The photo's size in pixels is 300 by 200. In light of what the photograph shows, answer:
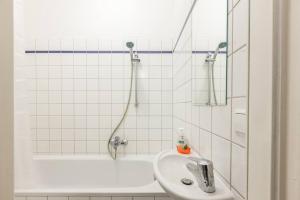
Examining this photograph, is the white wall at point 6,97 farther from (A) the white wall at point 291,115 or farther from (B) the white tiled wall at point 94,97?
(B) the white tiled wall at point 94,97

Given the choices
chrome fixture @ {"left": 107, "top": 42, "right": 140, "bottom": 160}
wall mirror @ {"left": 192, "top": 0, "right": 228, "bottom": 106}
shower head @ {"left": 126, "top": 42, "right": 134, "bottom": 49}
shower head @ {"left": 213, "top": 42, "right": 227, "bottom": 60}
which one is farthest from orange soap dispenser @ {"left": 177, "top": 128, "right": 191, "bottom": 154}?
shower head @ {"left": 126, "top": 42, "right": 134, "bottom": 49}

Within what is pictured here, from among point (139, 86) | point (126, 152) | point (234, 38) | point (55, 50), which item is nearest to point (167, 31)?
point (139, 86)

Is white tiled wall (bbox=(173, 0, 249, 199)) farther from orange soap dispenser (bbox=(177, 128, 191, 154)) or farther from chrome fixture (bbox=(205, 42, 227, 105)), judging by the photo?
orange soap dispenser (bbox=(177, 128, 191, 154))

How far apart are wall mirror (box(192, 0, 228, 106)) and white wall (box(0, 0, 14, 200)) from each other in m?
0.62

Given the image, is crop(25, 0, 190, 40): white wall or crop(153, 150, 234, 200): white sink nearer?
crop(153, 150, 234, 200): white sink

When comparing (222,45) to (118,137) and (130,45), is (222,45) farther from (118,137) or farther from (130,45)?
(118,137)

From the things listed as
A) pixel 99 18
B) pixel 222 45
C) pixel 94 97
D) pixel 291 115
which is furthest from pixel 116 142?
pixel 291 115

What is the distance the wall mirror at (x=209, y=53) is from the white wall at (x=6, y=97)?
0.62m

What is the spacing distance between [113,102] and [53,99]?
0.60 metres

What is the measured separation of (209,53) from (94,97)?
142 centimetres

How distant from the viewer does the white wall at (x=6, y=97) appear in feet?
1.12

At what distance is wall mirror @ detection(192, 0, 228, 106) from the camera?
2.45ft

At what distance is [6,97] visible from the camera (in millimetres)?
346

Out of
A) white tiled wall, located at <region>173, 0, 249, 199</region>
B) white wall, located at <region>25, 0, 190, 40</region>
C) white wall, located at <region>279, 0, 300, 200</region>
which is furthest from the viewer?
white wall, located at <region>25, 0, 190, 40</region>
